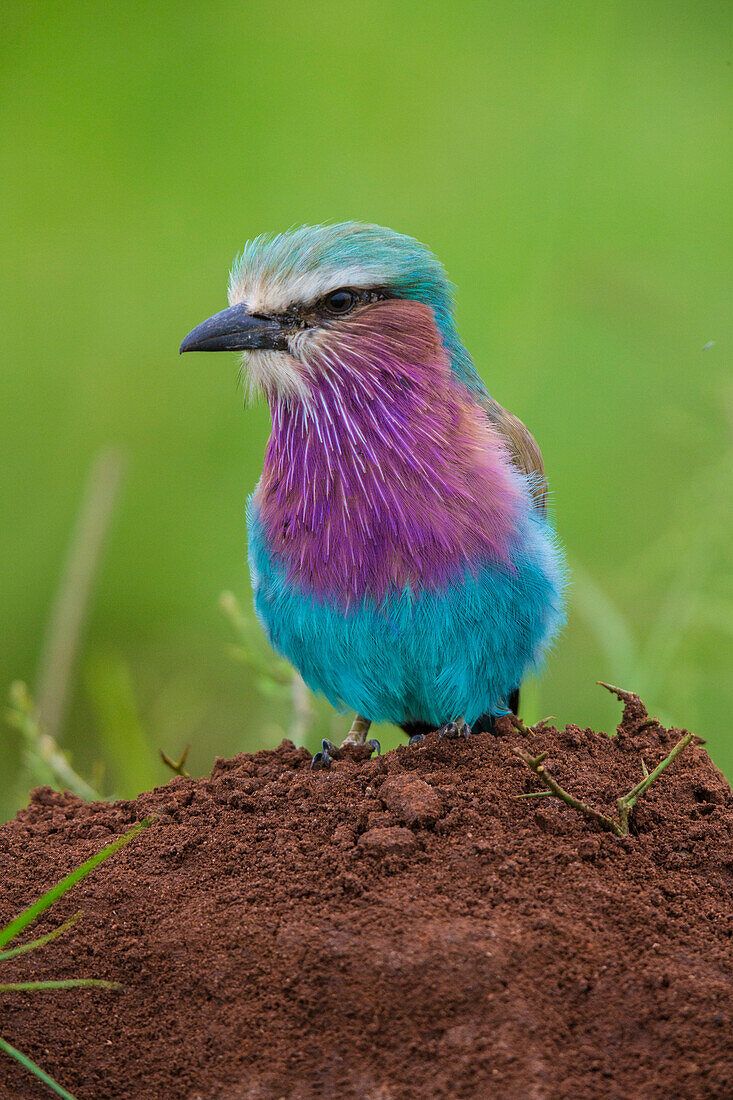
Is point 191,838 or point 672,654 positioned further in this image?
point 672,654

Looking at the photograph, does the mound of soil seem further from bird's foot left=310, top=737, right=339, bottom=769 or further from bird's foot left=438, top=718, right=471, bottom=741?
bird's foot left=438, top=718, right=471, bottom=741

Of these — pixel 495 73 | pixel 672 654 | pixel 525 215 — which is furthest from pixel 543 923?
pixel 495 73

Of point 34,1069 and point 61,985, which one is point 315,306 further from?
point 34,1069

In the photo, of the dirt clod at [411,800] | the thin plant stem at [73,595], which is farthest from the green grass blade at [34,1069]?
the thin plant stem at [73,595]

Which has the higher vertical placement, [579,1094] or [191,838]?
[191,838]

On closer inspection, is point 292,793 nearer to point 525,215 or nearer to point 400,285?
point 400,285

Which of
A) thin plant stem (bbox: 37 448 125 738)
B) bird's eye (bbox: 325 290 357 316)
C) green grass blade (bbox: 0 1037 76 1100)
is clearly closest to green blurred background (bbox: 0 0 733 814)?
thin plant stem (bbox: 37 448 125 738)
